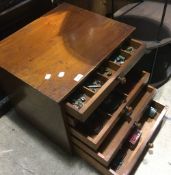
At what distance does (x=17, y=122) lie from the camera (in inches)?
50.8

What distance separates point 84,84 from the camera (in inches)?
35.6

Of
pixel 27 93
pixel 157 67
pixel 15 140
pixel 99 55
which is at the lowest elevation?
pixel 15 140

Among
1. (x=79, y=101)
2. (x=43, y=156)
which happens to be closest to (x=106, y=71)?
(x=79, y=101)

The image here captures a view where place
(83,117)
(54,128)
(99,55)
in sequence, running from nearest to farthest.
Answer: (83,117)
(99,55)
(54,128)

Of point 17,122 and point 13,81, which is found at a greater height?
point 13,81

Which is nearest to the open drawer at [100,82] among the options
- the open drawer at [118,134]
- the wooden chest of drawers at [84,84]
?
the wooden chest of drawers at [84,84]

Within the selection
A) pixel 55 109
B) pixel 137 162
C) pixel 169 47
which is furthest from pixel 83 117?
pixel 169 47

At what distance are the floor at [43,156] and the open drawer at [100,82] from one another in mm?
368

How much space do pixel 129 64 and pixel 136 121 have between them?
0.27 metres

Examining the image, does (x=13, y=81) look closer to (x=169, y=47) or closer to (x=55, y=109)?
(x=55, y=109)

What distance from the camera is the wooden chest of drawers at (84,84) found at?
2.83 ft

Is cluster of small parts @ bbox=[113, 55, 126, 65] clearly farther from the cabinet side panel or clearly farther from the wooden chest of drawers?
the cabinet side panel

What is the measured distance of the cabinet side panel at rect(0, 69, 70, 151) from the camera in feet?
2.89

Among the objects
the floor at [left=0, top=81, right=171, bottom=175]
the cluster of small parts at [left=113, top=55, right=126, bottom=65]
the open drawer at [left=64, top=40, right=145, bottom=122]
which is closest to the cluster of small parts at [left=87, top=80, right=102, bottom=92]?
the open drawer at [left=64, top=40, right=145, bottom=122]
